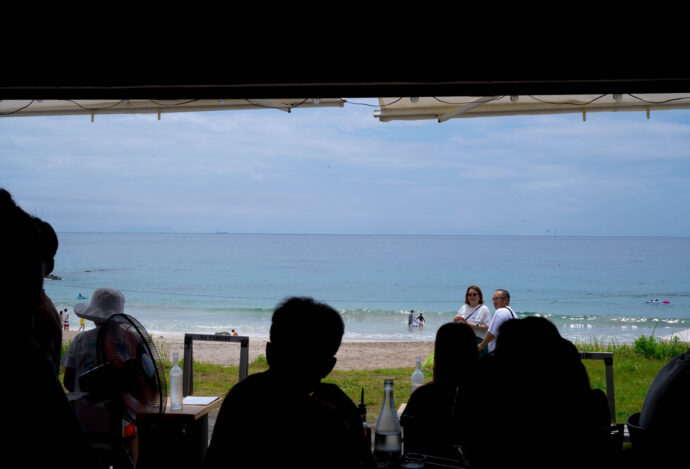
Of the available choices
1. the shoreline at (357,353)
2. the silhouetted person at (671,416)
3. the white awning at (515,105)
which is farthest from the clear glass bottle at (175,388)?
the shoreline at (357,353)

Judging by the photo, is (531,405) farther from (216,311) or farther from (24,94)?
(216,311)

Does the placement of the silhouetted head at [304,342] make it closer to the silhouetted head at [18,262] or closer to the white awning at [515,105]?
the silhouetted head at [18,262]

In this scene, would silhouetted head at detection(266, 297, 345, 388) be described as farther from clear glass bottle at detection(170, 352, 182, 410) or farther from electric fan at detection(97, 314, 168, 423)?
clear glass bottle at detection(170, 352, 182, 410)

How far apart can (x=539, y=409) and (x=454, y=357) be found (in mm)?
849

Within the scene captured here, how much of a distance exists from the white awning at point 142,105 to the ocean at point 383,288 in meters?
11.0

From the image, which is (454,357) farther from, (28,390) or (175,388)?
(28,390)

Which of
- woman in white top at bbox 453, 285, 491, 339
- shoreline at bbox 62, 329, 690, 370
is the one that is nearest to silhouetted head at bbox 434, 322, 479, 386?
woman in white top at bbox 453, 285, 491, 339

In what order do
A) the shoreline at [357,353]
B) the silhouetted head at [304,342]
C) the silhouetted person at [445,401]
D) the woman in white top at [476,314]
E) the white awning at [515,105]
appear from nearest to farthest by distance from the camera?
the silhouetted head at [304,342]
the silhouetted person at [445,401]
the white awning at [515,105]
the woman in white top at [476,314]
the shoreline at [357,353]

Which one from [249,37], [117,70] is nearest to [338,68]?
[249,37]

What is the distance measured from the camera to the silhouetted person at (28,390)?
80 centimetres

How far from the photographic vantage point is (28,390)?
0.81m

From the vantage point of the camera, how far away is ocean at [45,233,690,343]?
26.7 m

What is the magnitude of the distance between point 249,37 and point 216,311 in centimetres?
2876

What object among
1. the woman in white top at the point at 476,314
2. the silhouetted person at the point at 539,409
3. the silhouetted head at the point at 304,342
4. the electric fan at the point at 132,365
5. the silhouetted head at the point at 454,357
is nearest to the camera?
the silhouetted head at the point at 304,342
